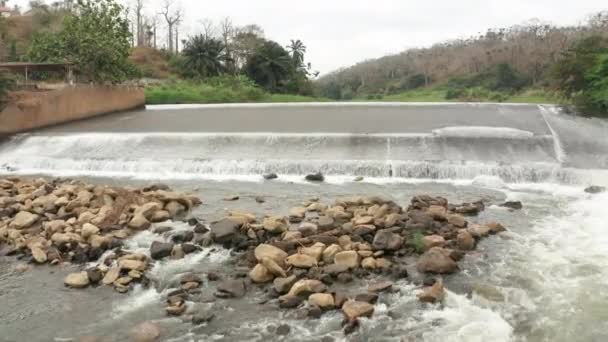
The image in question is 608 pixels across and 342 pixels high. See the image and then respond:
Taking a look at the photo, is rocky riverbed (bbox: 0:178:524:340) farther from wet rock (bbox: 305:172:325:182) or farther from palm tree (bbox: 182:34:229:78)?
palm tree (bbox: 182:34:229:78)

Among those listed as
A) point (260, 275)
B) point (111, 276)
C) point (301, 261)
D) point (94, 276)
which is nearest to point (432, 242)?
point (301, 261)

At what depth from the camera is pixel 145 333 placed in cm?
520

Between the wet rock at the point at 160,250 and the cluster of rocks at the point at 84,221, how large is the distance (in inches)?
8.1

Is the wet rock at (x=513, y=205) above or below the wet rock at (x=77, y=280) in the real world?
above

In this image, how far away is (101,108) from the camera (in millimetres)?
20328

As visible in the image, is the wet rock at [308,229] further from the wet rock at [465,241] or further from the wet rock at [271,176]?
the wet rock at [271,176]

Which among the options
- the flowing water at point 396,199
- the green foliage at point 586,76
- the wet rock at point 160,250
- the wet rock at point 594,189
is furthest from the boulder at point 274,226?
the green foliage at point 586,76

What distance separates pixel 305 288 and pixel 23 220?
5417 mm

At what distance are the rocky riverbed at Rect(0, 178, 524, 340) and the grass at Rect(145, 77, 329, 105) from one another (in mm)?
17899

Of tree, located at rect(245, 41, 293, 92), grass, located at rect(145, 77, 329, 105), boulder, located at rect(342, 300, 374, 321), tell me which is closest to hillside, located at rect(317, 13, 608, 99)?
tree, located at rect(245, 41, 293, 92)

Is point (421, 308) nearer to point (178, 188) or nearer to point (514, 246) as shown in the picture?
point (514, 246)

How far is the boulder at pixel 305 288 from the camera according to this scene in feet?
19.2

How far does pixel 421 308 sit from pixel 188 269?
291cm

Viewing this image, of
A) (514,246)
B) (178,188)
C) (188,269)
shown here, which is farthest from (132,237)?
(514,246)
